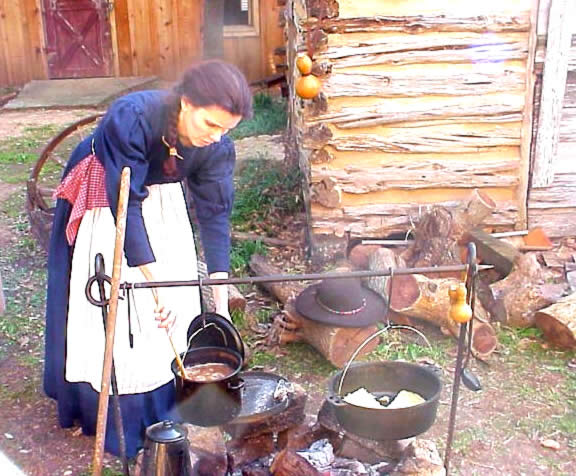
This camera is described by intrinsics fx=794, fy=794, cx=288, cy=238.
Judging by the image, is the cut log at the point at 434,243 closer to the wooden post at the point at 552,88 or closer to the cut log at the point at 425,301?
the cut log at the point at 425,301

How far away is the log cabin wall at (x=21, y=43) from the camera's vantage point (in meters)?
13.0

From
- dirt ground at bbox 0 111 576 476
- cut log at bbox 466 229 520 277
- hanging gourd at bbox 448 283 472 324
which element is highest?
hanging gourd at bbox 448 283 472 324

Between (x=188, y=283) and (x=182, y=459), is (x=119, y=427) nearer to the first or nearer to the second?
(x=182, y=459)

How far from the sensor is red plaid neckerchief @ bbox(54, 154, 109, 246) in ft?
11.2

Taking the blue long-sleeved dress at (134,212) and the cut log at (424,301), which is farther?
the cut log at (424,301)

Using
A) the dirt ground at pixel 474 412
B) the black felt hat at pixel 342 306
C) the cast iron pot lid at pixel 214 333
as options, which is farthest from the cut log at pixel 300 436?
the black felt hat at pixel 342 306

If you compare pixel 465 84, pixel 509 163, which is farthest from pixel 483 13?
pixel 509 163

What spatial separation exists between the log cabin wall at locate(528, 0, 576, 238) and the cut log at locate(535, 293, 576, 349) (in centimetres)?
121

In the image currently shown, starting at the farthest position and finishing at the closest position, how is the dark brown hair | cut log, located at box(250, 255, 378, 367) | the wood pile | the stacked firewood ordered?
the wood pile, the stacked firewood, cut log, located at box(250, 255, 378, 367), the dark brown hair

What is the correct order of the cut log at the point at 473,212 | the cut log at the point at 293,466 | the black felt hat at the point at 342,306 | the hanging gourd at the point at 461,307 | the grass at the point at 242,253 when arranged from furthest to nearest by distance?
the grass at the point at 242,253
the cut log at the point at 473,212
the black felt hat at the point at 342,306
the cut log at the point at 293,466
the hanging gourd at the point at 461,307

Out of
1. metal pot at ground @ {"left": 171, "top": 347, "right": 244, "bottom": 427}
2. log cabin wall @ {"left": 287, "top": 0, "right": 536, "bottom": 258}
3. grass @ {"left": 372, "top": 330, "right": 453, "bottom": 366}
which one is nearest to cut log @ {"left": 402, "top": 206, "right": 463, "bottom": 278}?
log cabin wall @ {"left": 287, "top": 0, "right": 536, "bottom": 258}

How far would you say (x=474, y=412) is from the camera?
4.30 meters

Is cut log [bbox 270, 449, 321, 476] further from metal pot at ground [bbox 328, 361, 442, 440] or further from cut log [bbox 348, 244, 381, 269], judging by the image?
cut log [bbox 348, 244, 381, 269]

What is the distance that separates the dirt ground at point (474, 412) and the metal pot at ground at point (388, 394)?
805 mm
